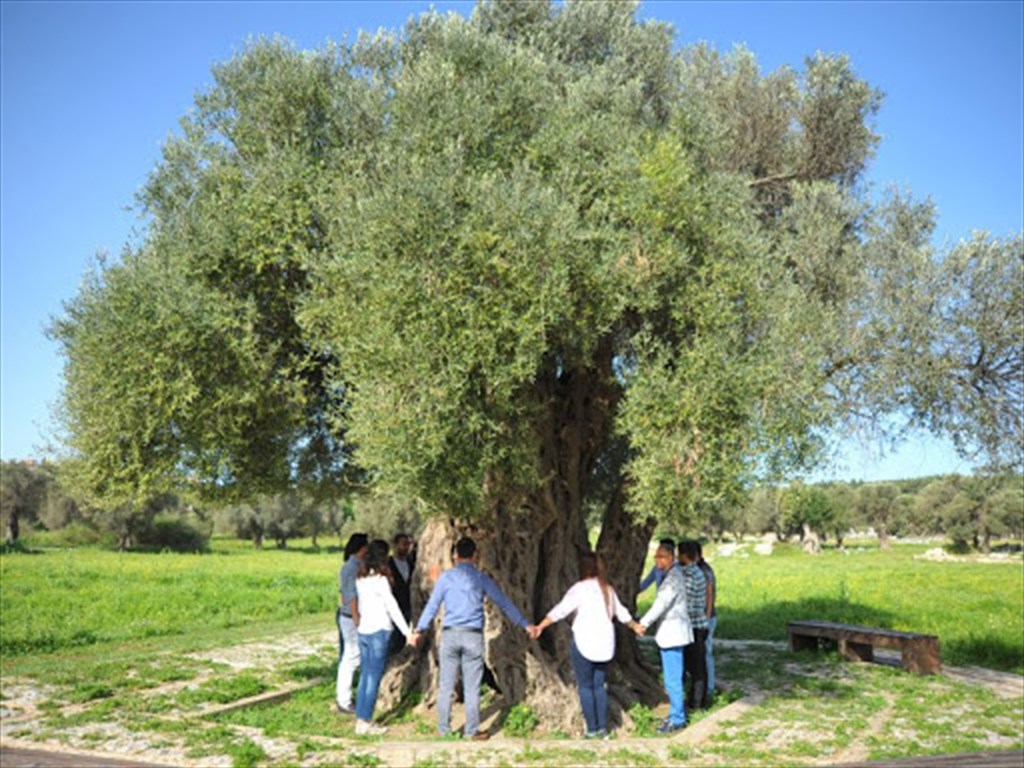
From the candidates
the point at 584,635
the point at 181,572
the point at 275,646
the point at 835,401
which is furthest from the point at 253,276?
the point at 181,572

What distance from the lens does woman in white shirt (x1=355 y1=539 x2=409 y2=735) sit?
12258 mm

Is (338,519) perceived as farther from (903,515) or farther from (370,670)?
(370,670)

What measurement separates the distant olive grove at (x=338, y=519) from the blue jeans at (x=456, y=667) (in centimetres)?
4004

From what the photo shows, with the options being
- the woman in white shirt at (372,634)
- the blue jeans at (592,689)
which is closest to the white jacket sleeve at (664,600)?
the blue jeans at (592,689)

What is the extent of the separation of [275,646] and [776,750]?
1489cm

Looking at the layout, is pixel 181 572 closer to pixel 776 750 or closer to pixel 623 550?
pixel 623 550

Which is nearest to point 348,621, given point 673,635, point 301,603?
point 673,635

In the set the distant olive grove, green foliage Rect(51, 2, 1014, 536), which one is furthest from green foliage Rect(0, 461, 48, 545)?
green foliage Rect(51, 2, 1014, 536)

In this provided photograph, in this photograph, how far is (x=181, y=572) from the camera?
39812mm

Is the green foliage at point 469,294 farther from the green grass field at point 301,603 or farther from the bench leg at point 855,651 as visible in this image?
the green grass field at point 301,603

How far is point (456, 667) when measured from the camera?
38.0 ft

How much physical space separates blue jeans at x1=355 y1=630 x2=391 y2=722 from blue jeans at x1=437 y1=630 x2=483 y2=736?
1132 mm

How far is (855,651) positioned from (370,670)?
40.1 ft

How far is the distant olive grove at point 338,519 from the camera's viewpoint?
72.6 m
